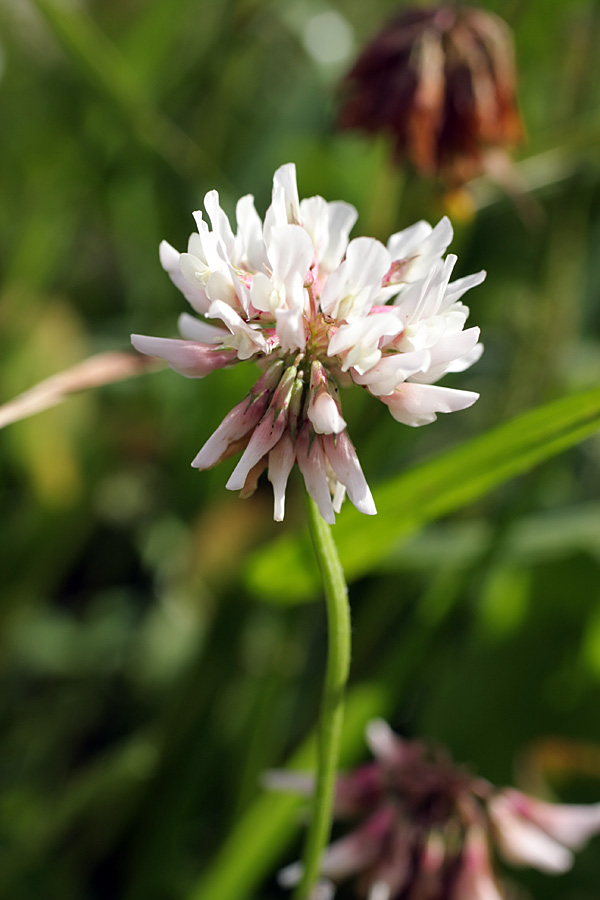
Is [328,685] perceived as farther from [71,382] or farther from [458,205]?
[458,205]

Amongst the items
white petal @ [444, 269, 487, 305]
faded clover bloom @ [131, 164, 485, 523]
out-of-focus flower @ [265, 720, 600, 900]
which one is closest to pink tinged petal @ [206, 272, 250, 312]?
faded clover bloom @ [131, 164, 485, 523]

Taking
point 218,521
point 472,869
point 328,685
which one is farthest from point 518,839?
point 218,521

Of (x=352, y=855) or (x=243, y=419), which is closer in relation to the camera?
(x=243, y=419)

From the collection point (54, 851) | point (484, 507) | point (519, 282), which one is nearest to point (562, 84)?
point (519, 282)

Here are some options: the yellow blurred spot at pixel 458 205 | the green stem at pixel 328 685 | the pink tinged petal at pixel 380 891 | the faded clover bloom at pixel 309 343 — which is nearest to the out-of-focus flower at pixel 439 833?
the pink tinged petal at pixel 380 891

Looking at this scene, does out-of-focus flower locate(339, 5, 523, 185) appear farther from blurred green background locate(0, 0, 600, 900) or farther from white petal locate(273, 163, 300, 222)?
white petal locate(273, 163, 300, 222)
